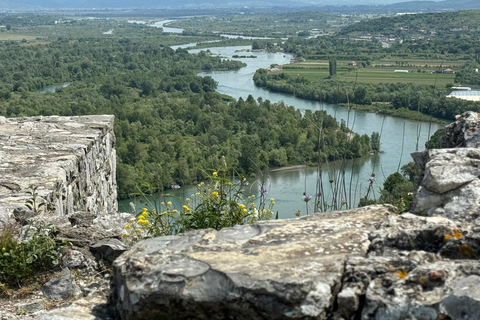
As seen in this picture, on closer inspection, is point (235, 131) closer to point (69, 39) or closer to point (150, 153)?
point (150, 153)

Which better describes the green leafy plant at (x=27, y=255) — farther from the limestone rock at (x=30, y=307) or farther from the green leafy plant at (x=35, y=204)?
the green leafy plant at (x=35, y=204)

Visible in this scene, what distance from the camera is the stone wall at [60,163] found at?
173 inches

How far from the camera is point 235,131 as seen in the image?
34.9 m

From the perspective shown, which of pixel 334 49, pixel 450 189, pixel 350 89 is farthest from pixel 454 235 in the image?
pixel 334 49

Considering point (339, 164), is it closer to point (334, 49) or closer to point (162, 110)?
point (162, 110)

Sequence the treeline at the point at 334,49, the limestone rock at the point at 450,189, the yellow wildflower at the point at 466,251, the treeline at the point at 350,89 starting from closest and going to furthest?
the yellow wildflower at the point at 466,251
the limestone rock at the point at 450,189
the treeline at the point at 350,89
the treeline at the point at 334,49

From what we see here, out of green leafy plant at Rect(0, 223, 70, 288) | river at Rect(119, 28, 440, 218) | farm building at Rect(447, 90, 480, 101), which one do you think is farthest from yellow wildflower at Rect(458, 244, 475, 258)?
farm building at Rect(447, 90, 480, 101)

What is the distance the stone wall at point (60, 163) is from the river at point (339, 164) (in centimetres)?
49

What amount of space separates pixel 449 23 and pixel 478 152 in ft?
284

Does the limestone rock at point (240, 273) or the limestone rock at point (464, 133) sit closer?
the limestone rock at point (240, 273)

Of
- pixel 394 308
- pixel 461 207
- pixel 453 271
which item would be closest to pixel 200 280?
pixel 394 308

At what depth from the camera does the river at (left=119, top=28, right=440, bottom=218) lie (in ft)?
20.2

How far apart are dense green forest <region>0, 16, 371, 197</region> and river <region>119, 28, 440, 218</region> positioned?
0.93m

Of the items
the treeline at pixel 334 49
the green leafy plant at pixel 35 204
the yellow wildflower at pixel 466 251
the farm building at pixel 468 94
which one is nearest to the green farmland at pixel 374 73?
the treeline at pixel 334 49
